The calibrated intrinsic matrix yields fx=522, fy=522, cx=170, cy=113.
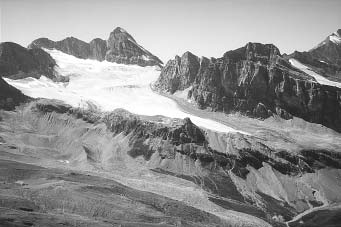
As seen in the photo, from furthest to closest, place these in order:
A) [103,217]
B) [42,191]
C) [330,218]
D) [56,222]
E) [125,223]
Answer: [42,191] → [103,217] → [125,223] → [56,222] → [330,218]

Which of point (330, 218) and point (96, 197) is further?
point (96, 197)

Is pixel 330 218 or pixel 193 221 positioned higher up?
pixel 330 218

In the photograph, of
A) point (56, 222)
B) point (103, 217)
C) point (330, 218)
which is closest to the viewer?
point (330, 218)

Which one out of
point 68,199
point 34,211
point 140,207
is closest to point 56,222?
point 34,211

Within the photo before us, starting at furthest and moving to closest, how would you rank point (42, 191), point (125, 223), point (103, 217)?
point (42, 191) < point (103, 217) < point (125, 223)

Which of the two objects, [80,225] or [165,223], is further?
[165,223]

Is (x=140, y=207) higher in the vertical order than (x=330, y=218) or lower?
lower

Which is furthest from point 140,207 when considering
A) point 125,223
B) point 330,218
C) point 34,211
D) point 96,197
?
point 330,218

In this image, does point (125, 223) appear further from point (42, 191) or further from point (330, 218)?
point (330, 218)

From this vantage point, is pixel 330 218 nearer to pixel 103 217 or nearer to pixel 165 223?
pixel 165 223
